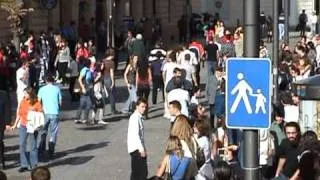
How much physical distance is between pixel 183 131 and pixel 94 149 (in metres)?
7.56

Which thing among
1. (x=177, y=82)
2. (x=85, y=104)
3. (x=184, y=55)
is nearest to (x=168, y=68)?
(x=85, y=104)

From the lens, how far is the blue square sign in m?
9.71

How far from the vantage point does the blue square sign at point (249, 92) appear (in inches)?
382

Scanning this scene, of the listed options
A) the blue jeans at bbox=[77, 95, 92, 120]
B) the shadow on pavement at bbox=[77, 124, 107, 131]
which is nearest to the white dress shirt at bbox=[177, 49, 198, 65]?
the shadow on pavement at bbox=[77, 124, 107, 131]

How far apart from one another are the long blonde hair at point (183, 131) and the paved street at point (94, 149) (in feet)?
13.5

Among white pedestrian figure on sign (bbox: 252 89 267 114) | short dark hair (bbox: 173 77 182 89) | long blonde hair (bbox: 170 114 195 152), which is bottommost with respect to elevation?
short dark hair (bbox: 173 77 182 89)

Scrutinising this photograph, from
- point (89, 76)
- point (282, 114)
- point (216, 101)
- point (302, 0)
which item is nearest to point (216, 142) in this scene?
point (282, 114)

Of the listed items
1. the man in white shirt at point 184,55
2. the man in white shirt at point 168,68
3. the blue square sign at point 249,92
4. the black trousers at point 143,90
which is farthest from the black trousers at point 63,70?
the blue square sign at point 249,92

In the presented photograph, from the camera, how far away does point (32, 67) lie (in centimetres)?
2852

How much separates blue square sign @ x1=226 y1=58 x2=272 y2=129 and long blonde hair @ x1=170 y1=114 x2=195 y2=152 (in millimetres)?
3413

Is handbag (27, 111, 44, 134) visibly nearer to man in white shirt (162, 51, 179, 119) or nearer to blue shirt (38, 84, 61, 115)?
blue shirt (38, 84, 61, 115)

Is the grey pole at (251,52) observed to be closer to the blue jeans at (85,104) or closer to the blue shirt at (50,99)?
the blue shirt at (50,99)

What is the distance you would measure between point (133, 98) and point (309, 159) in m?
15.1

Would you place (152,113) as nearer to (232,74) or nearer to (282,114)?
(282,114)
